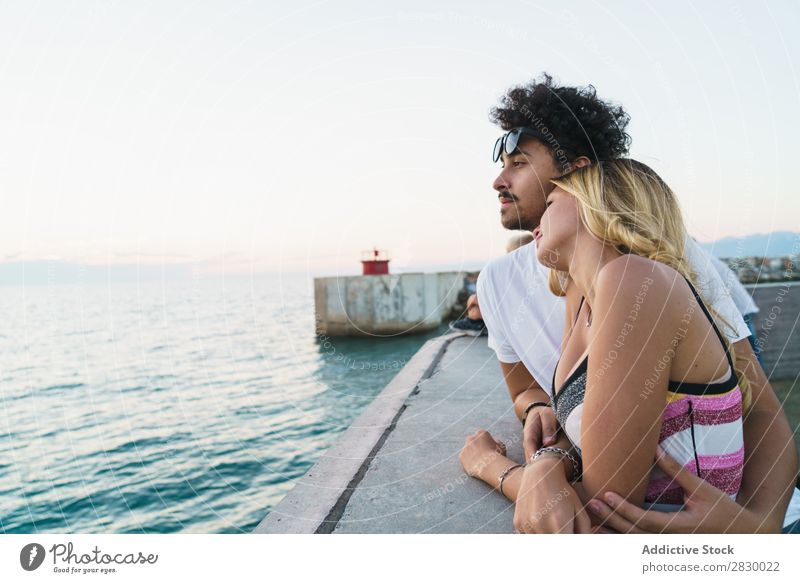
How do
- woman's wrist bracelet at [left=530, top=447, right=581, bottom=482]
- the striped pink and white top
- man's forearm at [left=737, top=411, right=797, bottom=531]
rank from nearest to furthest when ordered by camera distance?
1. the striped pink and white top
2. man's forearm at [left=737, top=411, right=797, bottom=531]
3. woman's wrist bracelet at [left=530, top=447, right=581, bottom=482]

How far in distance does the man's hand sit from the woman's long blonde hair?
1.05 ft

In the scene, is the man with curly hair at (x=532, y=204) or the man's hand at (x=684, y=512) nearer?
the man's hand at (x=684, y=512)

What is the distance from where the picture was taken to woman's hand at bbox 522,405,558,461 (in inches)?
70.1

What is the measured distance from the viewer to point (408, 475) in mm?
2133

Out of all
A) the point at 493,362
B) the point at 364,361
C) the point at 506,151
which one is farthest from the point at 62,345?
the point at 506,151

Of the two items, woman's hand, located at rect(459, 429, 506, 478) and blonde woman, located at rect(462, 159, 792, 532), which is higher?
blonde woman, located at rect(462, 159, 792, 532)

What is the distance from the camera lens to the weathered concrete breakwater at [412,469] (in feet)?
5.78

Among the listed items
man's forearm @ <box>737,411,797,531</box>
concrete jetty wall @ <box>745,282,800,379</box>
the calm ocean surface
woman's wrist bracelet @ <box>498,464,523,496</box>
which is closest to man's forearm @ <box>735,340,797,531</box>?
man's forearm @ <box>737,411,797,531</box>

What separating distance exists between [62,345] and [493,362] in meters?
24.3

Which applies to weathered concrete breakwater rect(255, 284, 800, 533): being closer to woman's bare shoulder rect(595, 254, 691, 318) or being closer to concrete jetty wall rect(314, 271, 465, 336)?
woman's bare shoulder rect(595, 254, 691, 318)

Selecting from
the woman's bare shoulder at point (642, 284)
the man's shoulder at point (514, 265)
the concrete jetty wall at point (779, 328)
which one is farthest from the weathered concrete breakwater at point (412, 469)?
the concrete jetty wall at point (779, 328)

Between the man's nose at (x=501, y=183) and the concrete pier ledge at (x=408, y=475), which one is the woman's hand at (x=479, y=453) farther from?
the man's nose at (x=501, y=183)

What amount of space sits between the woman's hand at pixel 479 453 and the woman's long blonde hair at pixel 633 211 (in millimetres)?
831

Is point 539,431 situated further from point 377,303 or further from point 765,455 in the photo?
point 377,303
